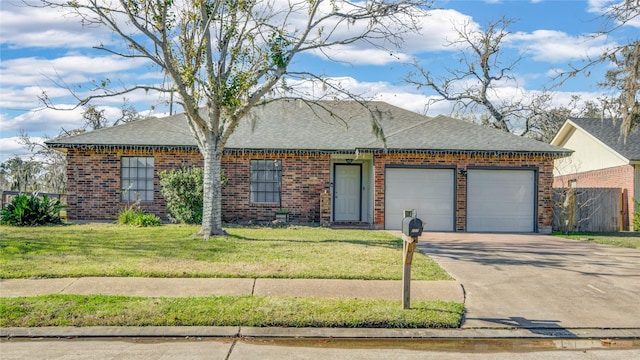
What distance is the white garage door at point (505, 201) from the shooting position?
19.2m

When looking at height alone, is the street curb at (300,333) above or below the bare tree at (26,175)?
below

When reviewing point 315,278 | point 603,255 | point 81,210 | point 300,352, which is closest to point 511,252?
point 603,255

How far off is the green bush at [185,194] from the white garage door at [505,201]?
8.57m

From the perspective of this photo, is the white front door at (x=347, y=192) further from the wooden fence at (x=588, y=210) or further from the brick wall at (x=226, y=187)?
the wooden fence at (x=588, y=210)

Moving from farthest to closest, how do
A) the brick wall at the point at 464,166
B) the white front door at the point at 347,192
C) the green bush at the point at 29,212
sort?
the white front door at the point at 347,192 → the brick wall at the point at 464,166 → the green bush at the point at 29,212

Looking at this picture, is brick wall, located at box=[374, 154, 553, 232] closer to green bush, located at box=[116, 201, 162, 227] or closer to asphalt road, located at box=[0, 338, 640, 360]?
green bush, located at box=[116, 201, 162, 227]

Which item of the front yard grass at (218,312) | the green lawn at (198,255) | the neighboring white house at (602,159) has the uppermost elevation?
the neighboring white house at (602,159)

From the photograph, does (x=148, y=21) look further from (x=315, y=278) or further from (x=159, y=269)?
(x=315, y=278)

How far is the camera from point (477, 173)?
19.2m

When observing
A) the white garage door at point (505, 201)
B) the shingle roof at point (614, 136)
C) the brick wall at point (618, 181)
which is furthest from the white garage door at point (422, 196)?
the brick wall at point (618, 181)

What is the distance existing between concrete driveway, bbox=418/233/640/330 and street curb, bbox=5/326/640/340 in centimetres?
21

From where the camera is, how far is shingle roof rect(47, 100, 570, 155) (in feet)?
62.4

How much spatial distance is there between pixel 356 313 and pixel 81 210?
1471 centimetres

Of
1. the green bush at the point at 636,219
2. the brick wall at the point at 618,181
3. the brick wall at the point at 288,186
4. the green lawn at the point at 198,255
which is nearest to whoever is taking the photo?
the green lawn at the point at 198,255
